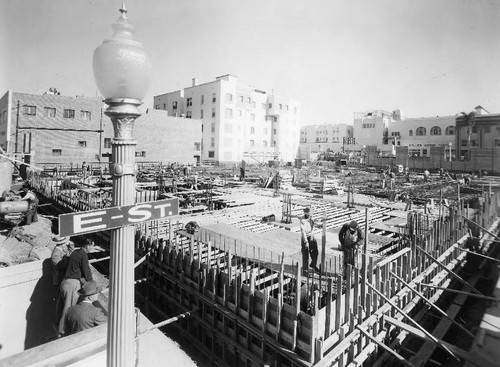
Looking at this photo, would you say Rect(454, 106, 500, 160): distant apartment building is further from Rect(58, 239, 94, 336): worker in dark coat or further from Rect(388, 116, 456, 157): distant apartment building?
Rect(58, 239, 94, 336): worker in dark coat

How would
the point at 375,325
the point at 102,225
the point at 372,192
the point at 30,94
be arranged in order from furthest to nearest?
the point at 30,94 < the point at 372,192 < the point at 375,325 < the point at 102,225

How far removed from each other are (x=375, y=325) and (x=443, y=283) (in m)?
5.71

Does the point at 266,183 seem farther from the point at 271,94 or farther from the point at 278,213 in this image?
the point at 271,94

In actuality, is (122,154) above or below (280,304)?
above

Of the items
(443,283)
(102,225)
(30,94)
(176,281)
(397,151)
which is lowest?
(443,283)

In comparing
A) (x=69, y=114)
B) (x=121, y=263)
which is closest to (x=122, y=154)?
(x=121, y=263)

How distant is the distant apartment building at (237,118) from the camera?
61.2 meters

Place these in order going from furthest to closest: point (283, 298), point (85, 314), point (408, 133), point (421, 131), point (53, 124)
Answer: point (408, 133)
point (421, 131)
point (53, 124)
point (283, 298)
point (85, 314)

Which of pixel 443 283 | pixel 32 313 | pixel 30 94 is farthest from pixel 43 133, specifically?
pixel 443 283

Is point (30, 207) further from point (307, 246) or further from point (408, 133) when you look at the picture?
point (408, 133)

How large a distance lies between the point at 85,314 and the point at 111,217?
400 centimetres

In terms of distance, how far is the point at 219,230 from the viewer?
37.9ft

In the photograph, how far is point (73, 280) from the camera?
261 inches

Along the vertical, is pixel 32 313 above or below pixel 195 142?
below
